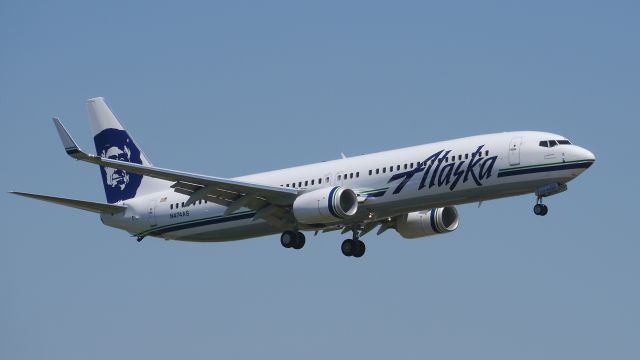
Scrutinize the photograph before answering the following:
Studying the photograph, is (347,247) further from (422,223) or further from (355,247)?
(422,223)

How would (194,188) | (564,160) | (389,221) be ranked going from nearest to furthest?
1. (564,160)
2. (194,188)
3. (389,221)

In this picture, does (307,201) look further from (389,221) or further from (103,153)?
(103,153)

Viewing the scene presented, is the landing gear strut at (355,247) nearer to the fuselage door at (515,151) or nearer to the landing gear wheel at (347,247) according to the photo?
the landing gear wheel at (347,247)

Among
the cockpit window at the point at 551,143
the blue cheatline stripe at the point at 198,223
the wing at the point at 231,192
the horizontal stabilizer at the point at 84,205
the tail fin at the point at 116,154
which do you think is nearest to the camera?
the cockpit window at the point at 551,143

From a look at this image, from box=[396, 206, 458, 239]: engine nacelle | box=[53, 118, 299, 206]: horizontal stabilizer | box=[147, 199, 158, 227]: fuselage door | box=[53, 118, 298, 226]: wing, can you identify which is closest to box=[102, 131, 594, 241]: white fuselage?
box=[53, 118, 298, 226]: wing

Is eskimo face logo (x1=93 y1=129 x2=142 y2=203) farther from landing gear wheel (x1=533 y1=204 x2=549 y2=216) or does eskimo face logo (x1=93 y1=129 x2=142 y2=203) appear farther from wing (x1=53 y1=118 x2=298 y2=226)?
landing gear wheel (x1=533 y1=204 x2=549 y2=216)

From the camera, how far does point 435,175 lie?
56.0 metres

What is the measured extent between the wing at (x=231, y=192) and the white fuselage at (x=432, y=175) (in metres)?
1.13

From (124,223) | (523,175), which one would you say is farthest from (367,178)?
(124,223)

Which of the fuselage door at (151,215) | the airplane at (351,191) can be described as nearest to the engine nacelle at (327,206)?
the airplane at (351,191)

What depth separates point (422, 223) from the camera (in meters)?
62.6

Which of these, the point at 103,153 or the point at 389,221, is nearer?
the point at 389,221

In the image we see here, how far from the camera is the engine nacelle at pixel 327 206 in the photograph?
5666 centimetres

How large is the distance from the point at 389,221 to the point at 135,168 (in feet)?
44.1
